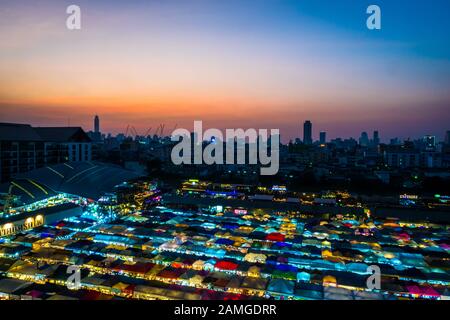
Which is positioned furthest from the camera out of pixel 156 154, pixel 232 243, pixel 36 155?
pixel 156 154

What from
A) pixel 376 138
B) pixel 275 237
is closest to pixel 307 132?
pixel 376 138

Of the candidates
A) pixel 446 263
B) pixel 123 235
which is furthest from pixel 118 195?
pixel 446 263

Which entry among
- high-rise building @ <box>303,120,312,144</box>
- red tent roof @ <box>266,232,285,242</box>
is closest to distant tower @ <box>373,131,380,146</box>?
high-rise building @ <box>303,120,312,144</box>

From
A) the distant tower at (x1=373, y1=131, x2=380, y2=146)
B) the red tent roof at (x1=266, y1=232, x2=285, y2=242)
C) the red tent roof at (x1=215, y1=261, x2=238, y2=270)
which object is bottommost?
the red tent roof at (x1=215, y1=261, x2=238, y2=270)

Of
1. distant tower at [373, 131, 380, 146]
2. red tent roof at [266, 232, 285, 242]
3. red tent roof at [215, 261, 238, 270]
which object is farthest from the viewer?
distant tower at [373, 131, 380, 146]

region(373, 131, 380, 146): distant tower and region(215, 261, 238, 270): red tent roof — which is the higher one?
region(373, 131, 380, 146): distant tower

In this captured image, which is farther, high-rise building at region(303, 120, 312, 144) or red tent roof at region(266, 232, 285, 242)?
high-rise building at region(303, 120, 312, 144)

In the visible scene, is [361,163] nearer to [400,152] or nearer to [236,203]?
[400,152]

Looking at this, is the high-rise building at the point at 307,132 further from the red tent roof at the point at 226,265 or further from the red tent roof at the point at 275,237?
the red tent roof at the point at 226,265

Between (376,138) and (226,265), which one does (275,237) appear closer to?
(226,265)

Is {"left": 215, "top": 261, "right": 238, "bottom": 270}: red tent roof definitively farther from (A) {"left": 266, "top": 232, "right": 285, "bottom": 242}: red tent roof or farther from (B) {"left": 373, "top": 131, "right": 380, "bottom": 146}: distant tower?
(B) {"left": 373, "top": 131, "right": 380, "bottom": 146}: distant tower

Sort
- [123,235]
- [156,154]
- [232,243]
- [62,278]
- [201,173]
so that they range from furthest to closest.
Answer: [156,154] < [201,173] < [123,235] < [232,243] < [62,278]
